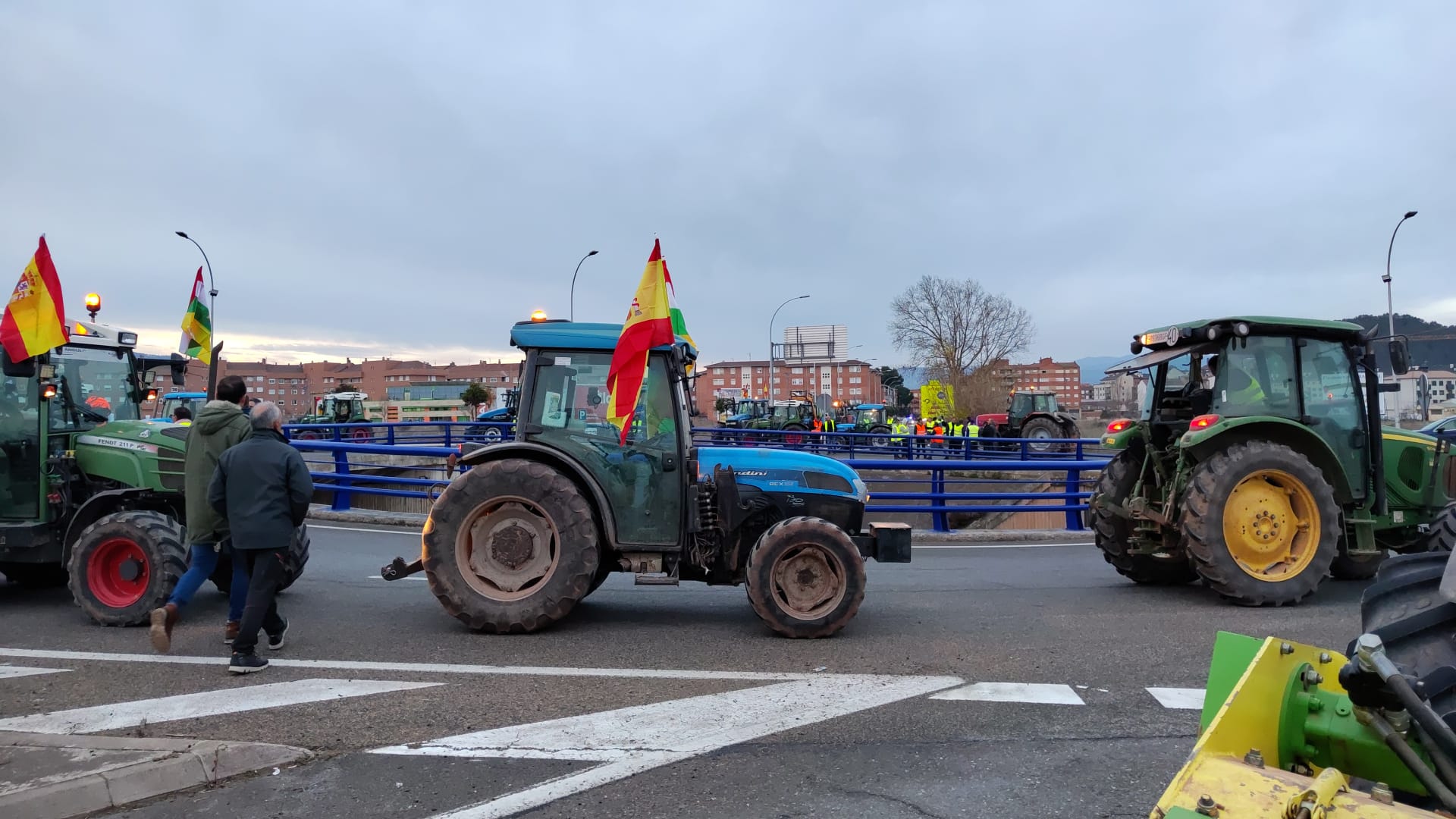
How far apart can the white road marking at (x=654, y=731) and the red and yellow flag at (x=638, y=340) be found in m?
2.01

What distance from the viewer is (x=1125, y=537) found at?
792cm

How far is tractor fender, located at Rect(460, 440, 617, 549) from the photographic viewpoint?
245 inches

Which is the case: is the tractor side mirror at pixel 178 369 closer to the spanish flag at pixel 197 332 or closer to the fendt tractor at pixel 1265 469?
the spanish flag at pixel 197 332

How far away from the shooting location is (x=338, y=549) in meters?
10.2

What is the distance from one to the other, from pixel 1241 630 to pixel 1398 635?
4054mm

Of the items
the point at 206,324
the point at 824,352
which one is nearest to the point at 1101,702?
the point at 206,324

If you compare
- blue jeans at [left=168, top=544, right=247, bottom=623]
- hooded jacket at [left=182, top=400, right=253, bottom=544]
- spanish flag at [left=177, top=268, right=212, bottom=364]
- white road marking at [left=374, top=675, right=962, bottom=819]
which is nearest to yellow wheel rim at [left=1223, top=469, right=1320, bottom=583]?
white road marking at [left=374, top=675, right=962, bottom=819]

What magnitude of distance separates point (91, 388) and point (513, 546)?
4137 millimetres

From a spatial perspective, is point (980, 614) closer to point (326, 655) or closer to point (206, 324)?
point (326, 655)

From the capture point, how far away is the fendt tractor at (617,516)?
6035 millimetres

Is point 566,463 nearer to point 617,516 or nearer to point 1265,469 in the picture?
point 617,516

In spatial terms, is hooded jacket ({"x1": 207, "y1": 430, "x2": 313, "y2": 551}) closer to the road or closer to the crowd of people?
the crowd of people

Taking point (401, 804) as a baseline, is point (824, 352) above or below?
above

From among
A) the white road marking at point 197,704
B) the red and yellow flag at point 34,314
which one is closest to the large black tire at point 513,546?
the white road marking at point 197,704
